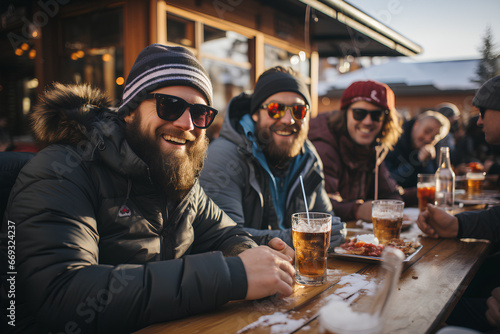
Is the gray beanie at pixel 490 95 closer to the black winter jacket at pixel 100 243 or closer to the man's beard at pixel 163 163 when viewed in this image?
the black winter jacket at pixel 100 243

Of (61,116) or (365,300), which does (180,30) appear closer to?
(61,116)

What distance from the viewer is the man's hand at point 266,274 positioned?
1178mm

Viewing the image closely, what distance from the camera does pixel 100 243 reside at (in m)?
1.40

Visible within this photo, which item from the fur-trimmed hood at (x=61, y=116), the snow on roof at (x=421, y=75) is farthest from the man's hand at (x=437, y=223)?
the snow on roof at (x=421, y=75)

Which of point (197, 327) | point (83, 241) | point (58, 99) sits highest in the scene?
point (58, 99)

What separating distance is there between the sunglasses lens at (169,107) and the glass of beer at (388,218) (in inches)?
48.1

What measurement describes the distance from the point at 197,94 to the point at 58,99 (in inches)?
24.1

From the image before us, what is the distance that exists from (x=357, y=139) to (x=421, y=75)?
75.5 ft

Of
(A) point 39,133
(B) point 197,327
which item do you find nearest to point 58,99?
(A) point 39,133

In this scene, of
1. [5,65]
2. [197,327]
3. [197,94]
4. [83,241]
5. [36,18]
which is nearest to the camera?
[197,327]

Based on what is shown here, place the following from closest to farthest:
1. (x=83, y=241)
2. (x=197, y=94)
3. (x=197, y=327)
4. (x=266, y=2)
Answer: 1. (x=197, y=327)
2. (x=83, y=241)
3. (x=197, y=94)
4. (x=266, y=2)

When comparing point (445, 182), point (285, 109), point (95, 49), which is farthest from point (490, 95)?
point (95, 49)

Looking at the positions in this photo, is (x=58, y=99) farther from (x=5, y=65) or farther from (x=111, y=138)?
(x=5, y=65)

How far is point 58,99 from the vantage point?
1.53 m
